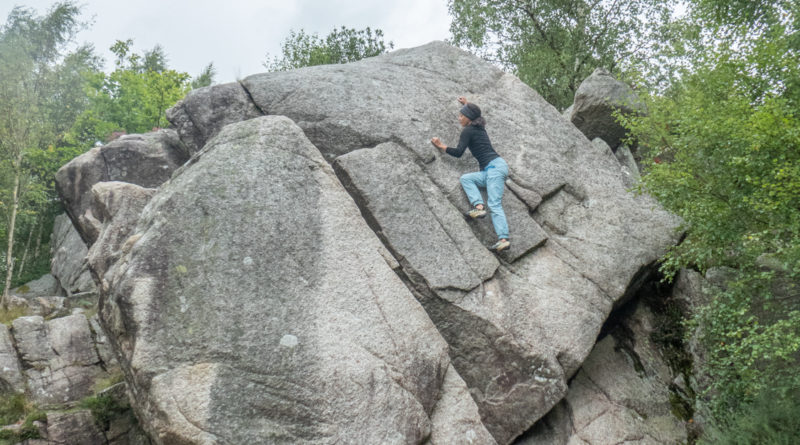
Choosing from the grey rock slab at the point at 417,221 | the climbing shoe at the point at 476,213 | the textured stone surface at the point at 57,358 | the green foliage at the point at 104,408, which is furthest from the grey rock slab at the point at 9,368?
the climbing shoe at the point at 476,213

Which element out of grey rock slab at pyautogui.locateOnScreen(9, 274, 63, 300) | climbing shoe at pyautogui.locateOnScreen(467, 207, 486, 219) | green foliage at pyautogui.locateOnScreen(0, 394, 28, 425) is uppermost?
grey rock slab at pyautogui.locateOnScreen(9, 274, 63, 300)

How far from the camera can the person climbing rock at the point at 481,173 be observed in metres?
11.6

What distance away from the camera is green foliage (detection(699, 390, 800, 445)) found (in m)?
8.35

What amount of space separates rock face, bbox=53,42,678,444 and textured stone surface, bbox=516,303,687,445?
130 cm

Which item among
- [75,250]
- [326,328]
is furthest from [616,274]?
[75,250]

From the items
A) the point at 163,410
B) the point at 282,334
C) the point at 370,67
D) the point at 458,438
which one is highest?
the point at 370,67

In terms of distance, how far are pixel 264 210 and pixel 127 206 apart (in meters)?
4.98

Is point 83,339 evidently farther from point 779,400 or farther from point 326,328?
point 779,400

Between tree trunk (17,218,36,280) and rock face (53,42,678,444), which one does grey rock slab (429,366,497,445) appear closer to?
rock face (53,42,678,444)

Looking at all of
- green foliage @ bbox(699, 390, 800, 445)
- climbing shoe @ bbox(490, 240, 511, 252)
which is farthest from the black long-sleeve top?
green foliage @ bbox(699, 390, 800, 445)

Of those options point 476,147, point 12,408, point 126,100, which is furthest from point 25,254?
point 476,147

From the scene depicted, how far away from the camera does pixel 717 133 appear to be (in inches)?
378

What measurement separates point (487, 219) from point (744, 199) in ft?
17.3

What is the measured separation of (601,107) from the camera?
17.9 meters
